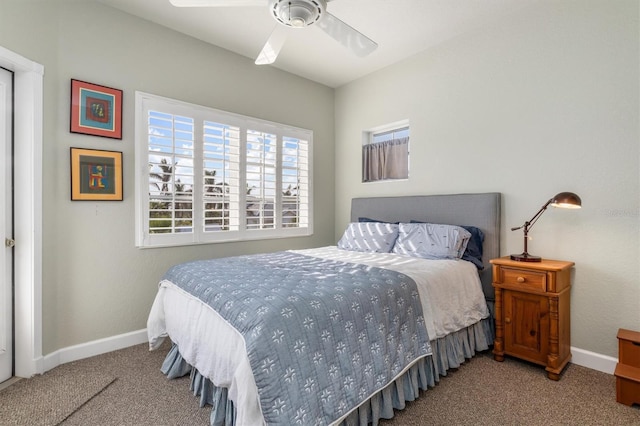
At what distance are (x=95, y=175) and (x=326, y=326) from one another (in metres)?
2.38

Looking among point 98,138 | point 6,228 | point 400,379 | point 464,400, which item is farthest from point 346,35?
point 6,228

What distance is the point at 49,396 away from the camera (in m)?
2.01

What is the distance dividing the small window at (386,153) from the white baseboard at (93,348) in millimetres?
3093

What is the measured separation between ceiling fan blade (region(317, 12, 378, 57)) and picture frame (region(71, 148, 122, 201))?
6.76 ft

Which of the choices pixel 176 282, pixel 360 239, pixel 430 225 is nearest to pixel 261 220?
pixel 360 239

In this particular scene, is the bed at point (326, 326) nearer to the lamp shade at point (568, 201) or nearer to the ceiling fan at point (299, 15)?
the lamp shade at point (568, 201)

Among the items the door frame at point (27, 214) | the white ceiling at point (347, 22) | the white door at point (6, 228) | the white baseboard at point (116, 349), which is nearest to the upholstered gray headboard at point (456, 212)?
the white baseboard at point (116, 349)

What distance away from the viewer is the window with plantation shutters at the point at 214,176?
9.49 ft

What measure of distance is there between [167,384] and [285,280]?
1.19 metres

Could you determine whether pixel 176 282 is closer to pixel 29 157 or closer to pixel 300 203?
pixel 29 157

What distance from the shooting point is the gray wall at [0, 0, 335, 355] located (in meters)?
2.38

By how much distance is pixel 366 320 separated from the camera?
1684 mm

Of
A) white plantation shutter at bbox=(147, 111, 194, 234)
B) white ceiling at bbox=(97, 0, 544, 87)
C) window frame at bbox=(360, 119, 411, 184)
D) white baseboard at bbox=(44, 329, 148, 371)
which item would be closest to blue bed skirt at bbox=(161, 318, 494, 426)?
white baseboard at bbox=(44, 329, 148, 371)

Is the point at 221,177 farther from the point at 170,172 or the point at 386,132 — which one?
the point at 386,132
